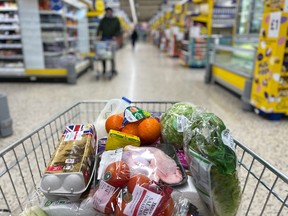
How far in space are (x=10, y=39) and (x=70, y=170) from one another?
Answer: 5.50 metres

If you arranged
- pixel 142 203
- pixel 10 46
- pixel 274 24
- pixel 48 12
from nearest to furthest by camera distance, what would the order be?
pixel 142 203, pixel 274 24, pixel 48 12, pixel 10 46

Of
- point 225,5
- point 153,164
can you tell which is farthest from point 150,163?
point 225,5

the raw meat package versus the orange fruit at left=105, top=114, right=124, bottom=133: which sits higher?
the orange fruit at left=105, top=114, right=124, bottom=133

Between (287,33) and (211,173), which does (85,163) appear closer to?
(211,173)

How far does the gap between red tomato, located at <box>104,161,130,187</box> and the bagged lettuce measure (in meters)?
0.22

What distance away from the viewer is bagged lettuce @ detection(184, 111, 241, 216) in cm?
76

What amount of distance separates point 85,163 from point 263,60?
3.04 m

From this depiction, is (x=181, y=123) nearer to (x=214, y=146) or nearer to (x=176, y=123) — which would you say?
(x=176, y=123)

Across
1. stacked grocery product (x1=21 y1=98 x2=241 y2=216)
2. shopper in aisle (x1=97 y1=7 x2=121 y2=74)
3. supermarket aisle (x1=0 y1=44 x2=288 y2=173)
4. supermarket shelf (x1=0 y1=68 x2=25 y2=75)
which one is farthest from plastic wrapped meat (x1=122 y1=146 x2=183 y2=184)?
shopper in aisle (x1=97 y1=7 x2=121 y2=74)

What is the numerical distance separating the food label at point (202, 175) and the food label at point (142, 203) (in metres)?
0.15

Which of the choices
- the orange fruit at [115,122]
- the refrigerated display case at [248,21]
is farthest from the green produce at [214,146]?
the refrigerated display case at [248,21]

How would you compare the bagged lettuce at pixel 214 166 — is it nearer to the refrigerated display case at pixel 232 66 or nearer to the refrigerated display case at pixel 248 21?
the refrigerated display case at pixel 232 66

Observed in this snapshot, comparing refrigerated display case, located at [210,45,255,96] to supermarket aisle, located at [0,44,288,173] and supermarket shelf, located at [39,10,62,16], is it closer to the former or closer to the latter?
supermarket aisle, located at [0,44,288,173]

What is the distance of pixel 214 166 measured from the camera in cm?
76
